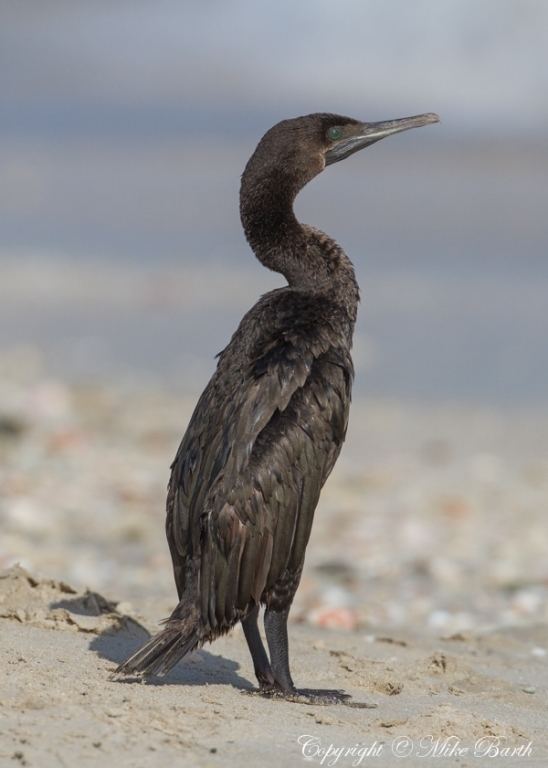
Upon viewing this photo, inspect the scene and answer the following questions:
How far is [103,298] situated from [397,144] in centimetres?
1472

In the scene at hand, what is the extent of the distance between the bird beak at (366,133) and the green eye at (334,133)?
1.1 inches

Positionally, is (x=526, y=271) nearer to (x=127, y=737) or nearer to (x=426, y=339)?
(x=426, y=339)

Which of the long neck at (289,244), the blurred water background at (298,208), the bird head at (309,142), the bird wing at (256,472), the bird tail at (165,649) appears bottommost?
the bird tail at (165,649)

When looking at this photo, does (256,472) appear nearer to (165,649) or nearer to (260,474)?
(260,474)

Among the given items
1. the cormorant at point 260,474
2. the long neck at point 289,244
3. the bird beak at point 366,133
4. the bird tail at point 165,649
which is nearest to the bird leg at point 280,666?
the cormorant at point 260,474

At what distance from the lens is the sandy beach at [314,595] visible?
17.1 feet

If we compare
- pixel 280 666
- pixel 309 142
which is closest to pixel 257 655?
pixel 280 666

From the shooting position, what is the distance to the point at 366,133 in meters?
7.17

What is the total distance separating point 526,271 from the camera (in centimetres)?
2003

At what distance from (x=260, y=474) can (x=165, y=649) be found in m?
0.76

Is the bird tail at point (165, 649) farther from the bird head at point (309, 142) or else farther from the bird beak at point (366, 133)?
the bird beak at point (366, 133)

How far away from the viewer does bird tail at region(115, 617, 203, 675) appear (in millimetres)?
5684

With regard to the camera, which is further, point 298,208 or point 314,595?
point 298,208

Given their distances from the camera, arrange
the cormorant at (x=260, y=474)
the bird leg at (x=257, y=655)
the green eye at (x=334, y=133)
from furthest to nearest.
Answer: the green eye at (x=334, y=133), the bird leg at (x=257, y=655), the cormorant at (x=260, y=474)
